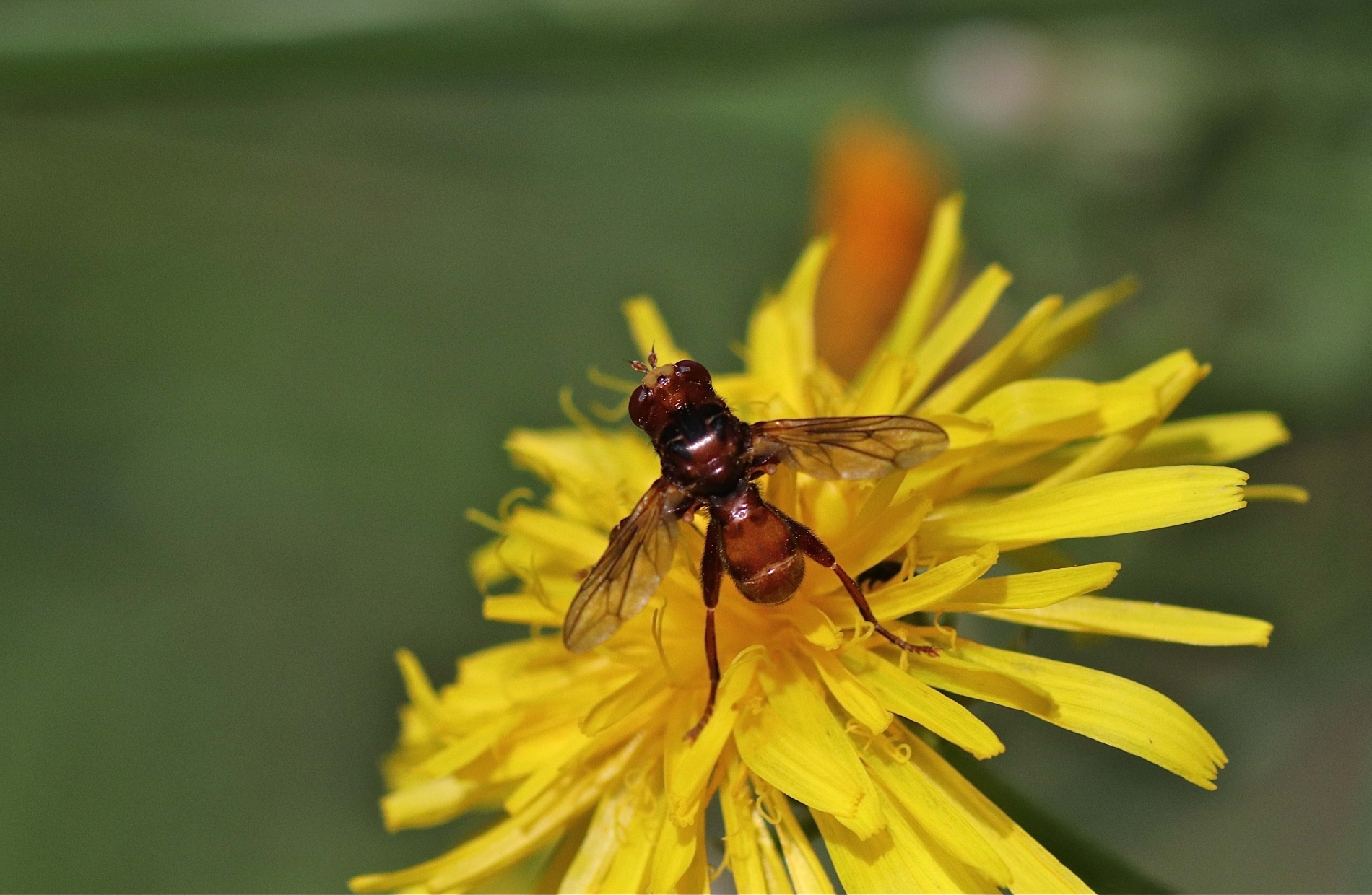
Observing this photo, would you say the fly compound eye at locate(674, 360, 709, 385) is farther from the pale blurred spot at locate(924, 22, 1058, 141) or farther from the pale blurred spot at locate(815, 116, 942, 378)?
the pale blurred spot at locate(924, 22, 1058, 141)

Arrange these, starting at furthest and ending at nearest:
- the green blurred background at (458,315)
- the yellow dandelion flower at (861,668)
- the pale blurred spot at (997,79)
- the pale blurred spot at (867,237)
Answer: the pale blurred spot at (997,79), the pale blurred spot at (867,237), the green blurred background at (458,315), the yellow dandelion flower at (861,668)

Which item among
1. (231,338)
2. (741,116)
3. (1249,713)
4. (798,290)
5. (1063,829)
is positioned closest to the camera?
(1063,829)

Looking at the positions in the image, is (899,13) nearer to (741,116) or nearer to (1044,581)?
(741,116)

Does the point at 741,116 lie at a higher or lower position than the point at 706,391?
higher

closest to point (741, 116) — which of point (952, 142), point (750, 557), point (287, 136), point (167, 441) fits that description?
point (952, 142)

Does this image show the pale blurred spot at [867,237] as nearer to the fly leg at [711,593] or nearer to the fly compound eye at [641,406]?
the fly compound eye at [641,406]

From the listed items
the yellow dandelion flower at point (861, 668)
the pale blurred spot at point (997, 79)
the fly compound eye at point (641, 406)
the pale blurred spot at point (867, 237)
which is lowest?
the yellow dandelion flower at point (861, 668)

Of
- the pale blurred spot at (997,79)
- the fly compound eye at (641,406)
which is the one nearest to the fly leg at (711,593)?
the fly compound eye at (641,406)
